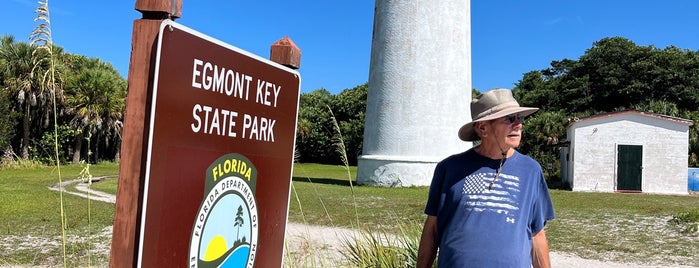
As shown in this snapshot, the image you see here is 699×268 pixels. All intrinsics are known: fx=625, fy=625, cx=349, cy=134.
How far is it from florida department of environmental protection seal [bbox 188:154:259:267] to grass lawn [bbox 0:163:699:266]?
206 cm

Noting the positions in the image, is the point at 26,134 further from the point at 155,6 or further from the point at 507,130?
the point at 155,6

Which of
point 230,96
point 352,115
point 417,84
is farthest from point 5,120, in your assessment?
point 230,96

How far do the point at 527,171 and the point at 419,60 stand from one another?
1699 cm

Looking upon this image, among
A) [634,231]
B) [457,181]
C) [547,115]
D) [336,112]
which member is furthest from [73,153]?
[457,181]

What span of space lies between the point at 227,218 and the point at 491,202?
1.25 meters

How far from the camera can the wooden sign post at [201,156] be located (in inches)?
62.9

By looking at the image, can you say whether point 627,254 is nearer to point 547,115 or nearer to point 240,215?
point 240,215

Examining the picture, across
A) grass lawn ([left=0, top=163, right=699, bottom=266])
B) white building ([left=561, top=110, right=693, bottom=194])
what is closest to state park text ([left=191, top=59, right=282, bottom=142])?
Answer: grass lawn ([left=0, top=163, right=699, bottom=266])

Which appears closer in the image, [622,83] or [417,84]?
[417,84]

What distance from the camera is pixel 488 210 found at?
271 centimetres

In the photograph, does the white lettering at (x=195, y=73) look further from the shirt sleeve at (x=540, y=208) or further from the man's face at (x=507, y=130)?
the shirt sleeve at (x=540, y=208)

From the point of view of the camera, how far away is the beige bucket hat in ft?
9.19

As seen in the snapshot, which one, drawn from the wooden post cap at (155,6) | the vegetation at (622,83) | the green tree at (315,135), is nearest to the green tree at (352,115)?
the green tree at (315,135)

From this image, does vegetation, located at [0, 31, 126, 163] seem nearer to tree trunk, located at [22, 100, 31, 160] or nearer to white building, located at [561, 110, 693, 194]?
tree trunk, located at [22, 100, 31, 160]
